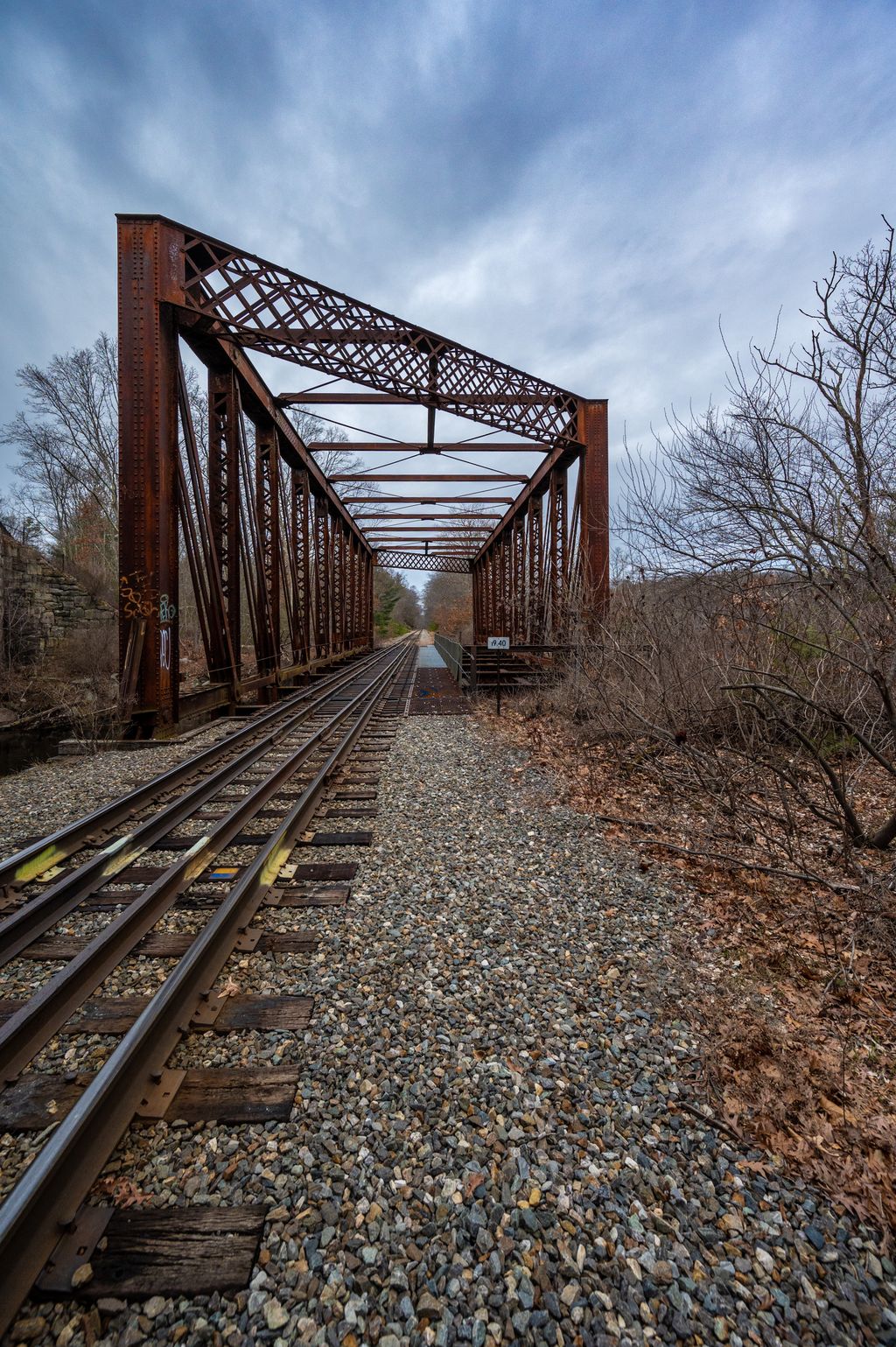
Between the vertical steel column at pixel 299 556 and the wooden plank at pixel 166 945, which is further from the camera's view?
the vertical steel column at pixel 299 556

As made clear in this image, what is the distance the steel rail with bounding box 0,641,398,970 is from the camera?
3.05 metres

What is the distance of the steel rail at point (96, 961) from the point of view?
2.23 meters

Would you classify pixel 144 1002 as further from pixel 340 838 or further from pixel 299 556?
pixel 299 556

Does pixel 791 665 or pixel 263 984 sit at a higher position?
pixel 791 665

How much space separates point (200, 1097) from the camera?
2.07 metres

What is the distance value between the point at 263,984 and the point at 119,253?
10.3 m

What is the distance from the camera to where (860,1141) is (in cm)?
188

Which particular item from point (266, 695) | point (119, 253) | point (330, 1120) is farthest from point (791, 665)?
point (119, 253)

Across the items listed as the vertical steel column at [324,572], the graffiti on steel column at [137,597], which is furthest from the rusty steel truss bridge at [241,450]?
the vertical steel column at [324,572]

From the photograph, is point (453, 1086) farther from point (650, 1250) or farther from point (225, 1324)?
point (225, 1324)

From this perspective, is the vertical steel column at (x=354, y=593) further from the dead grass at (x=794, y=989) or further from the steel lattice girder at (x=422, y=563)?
the dead grass at (x=794, y=989)

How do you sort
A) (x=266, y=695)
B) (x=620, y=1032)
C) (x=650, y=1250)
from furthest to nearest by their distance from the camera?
(x=266, y=695)
(x=620, y=1032)
(x=650, y=1250)

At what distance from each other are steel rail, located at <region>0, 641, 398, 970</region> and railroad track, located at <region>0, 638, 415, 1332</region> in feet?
0.04

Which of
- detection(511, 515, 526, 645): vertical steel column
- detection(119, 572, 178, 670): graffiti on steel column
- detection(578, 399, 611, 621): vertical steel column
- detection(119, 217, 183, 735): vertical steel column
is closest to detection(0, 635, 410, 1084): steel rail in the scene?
detection(119, 217, 183, 735): vertical steel column
